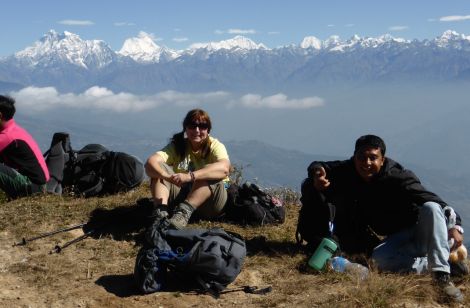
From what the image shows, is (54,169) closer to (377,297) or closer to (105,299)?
(105,299)

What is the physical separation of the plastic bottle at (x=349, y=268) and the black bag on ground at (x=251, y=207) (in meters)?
2.20

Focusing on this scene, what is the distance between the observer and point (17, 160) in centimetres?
865

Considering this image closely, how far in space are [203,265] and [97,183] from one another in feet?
15.2

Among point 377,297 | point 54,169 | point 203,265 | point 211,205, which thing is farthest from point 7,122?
point 377,297

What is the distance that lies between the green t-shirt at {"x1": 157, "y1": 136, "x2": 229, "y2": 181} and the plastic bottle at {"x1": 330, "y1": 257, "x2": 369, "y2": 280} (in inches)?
90.1

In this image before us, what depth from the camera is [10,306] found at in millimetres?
4832

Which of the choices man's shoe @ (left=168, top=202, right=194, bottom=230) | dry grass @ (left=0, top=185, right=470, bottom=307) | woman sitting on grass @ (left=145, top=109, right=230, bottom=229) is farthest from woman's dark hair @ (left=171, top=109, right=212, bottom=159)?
dry grass @ (left=0, top=185, right=470, bottom=307)

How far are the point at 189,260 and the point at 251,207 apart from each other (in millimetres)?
2635

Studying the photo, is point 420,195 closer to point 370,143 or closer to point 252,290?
point 370,143

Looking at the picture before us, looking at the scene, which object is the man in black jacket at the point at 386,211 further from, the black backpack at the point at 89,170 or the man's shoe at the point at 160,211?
the black backpack at the point at 89,170

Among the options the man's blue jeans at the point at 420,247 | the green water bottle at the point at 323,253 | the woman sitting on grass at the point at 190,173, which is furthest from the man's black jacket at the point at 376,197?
the woman sitting on grass at the point at 190,173

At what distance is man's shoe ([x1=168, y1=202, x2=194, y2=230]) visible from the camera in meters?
6.31

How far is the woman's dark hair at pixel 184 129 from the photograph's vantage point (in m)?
6.88

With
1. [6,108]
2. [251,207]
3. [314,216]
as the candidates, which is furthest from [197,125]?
[6,108]
